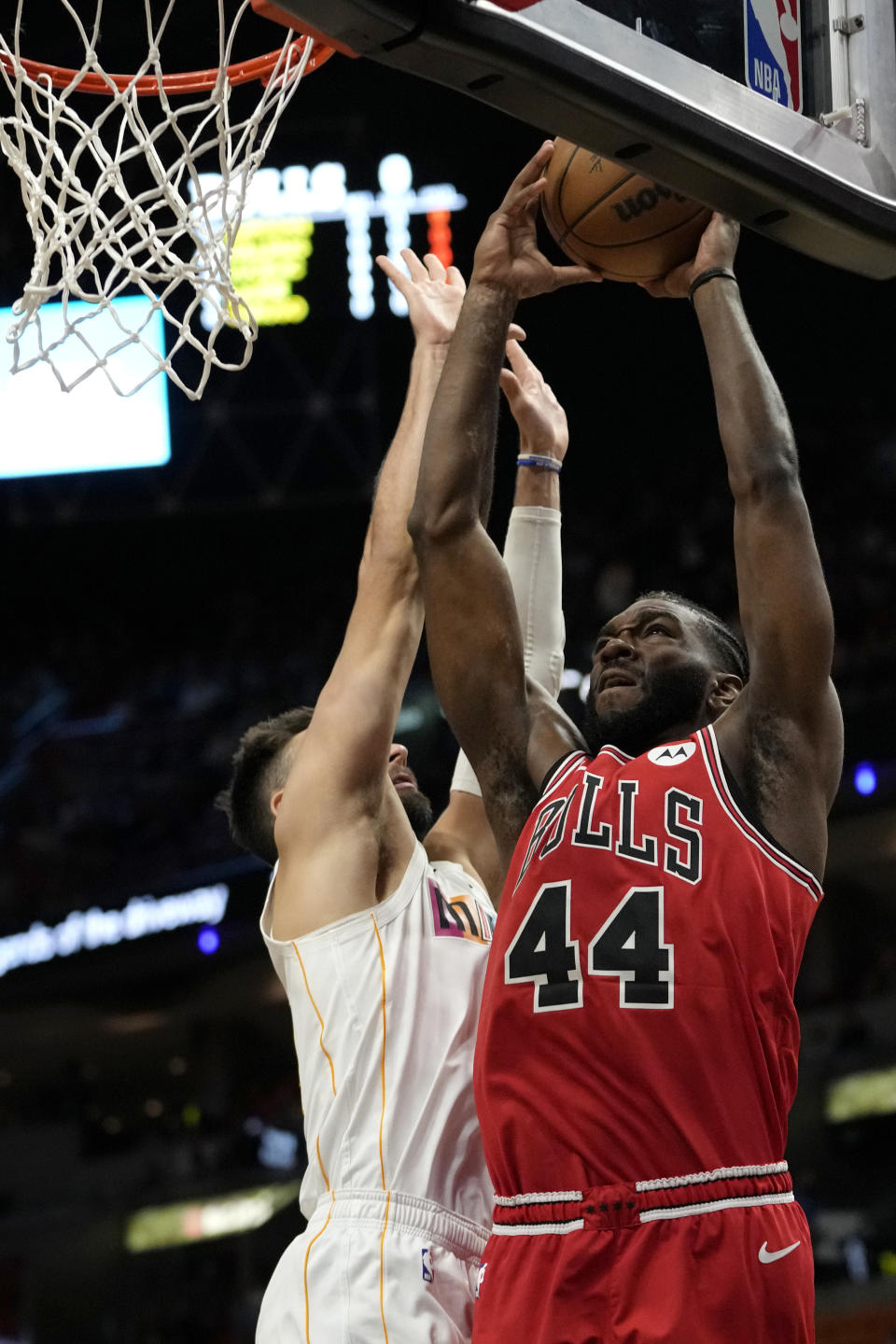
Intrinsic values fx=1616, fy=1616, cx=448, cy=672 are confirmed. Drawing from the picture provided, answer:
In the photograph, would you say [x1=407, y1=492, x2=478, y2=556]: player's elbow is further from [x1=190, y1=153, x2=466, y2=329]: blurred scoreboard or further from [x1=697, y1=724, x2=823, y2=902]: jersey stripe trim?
[x1=190, y1=153, x2=466, y2=329]: blurred scoreboard

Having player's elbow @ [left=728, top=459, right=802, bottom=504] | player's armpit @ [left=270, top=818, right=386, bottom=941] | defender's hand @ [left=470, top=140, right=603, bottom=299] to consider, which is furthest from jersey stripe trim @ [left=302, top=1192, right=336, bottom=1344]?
defender's hand @ [left=470, top=140, right=603, bottom=299]

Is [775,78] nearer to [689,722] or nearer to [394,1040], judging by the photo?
[689,722]

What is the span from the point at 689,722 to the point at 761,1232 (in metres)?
0.93

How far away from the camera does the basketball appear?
114 inches

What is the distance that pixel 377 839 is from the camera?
9.98 ft

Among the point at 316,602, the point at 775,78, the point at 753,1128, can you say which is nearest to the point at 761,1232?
the point at 753,1128

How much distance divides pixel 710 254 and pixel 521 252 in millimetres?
364

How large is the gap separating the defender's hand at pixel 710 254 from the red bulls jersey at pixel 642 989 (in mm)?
883

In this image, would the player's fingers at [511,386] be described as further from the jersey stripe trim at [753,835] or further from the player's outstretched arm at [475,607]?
the jersey stripe trim at [753,835]

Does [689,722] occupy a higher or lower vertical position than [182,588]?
lower

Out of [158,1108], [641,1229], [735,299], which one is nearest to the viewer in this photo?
[641,1229]

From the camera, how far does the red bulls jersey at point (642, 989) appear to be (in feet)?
7.76

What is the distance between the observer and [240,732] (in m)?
11.2

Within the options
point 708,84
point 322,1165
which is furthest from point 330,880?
point 708,84
